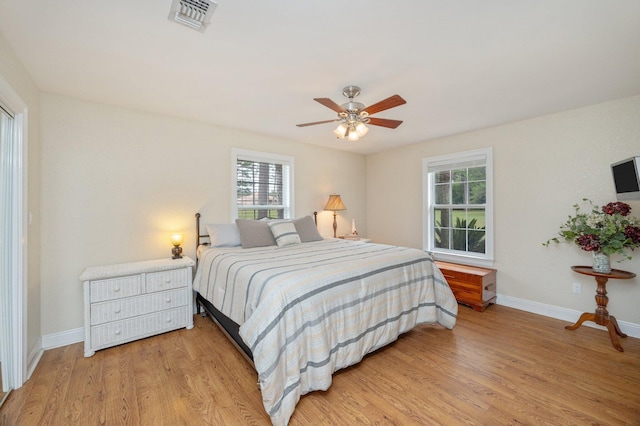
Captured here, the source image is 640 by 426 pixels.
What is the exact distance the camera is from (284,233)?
339 cm

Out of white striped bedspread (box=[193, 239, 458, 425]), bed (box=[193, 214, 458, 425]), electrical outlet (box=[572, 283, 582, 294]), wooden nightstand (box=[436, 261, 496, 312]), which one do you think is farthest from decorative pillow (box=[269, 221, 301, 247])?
electrical outlet (box=[572, 283, 582, 294])

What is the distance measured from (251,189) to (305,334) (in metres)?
2.60

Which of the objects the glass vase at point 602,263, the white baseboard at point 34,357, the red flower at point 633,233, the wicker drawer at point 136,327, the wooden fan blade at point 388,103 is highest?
the wooden fan blade at point 388,103

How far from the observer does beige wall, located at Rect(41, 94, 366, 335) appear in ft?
8.59

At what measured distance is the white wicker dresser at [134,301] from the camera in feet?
8.00

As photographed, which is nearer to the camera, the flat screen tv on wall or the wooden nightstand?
the flat screen tv on wall

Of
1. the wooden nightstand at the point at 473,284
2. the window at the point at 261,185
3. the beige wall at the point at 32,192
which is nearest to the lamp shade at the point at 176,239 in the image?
the window at the point at 261,185

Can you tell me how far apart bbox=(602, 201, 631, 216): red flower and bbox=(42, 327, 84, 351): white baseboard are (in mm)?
5301

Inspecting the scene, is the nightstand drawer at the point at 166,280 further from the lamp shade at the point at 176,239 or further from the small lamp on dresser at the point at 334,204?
the small lamp on dresser at the point at 334,204

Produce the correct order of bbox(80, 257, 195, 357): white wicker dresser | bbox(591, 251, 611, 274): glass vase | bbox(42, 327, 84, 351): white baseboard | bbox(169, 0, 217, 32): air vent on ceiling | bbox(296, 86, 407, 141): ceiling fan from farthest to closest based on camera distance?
bbox(591, 251, 611, 274): glass vase → bbox(42, 327, 84, 351): white baseboard → bbox(80, 257, 195, 357): white wicker dresser → bbox(296, 86, 407, 141): ceiling fan → bbox(169, 0, 217, 32): air vent on ceiling

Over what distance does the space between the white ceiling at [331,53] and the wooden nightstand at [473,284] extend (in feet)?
6.64

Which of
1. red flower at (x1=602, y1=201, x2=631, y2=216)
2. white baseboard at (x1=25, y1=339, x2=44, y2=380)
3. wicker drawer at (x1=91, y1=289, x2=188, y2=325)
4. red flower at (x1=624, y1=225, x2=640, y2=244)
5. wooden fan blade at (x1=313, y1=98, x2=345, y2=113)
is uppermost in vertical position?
wooden fan blade at (x1=313, y1=98, x2=345, y2=113)

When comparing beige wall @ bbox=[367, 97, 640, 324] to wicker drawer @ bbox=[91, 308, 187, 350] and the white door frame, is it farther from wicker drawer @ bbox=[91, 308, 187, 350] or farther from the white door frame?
the white door frame

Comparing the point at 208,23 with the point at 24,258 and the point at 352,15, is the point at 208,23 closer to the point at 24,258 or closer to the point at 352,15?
the point at 352,15
